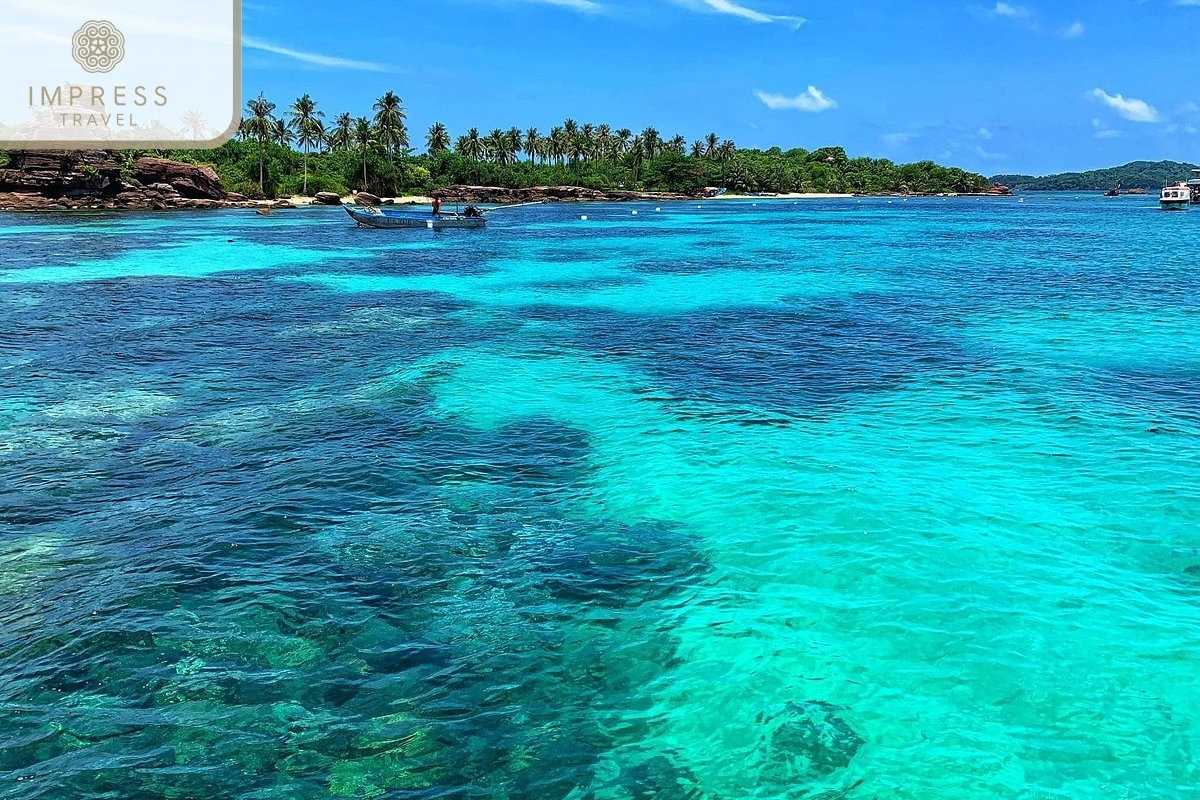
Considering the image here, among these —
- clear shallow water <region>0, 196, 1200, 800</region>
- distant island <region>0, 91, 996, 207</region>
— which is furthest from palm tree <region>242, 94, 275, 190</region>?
clear shallow water <region>0, 196, 1200, 800</region>

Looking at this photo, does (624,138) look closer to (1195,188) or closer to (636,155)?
(636,155)

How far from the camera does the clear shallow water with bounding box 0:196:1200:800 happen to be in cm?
627

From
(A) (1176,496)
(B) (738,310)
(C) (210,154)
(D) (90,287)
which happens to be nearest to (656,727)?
(A) (1176,496)

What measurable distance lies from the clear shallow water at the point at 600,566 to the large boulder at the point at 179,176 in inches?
3339

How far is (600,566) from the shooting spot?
923 centimetres

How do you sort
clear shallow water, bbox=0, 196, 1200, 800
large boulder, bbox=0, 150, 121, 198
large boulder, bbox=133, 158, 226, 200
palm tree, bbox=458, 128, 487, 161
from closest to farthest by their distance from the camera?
clear shallow water, bbox=0, 196, 1200, 800, large boulder, bbox=0, 150, 121, 198, large boulder, bbox=133, 158, 226, 200, palm tree, bbox=458, 128, 487, 161

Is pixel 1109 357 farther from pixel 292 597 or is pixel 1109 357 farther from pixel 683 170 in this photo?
pixel 683 170

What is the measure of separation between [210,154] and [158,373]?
12034cm

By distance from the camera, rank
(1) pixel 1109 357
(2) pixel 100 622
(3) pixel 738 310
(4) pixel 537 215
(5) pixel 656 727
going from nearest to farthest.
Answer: (5) pixel 656 727, (2) pixel 100 622, (1) pixel 1109 357, (3) pixel 738 310, (4) pixel 537 215

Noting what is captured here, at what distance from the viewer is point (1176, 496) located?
36.4 feet

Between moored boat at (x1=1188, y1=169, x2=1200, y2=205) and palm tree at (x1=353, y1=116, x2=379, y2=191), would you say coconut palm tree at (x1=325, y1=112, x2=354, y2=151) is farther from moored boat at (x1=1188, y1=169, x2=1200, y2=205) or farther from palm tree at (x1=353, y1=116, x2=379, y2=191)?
moored boat at (x1=1188, y1=169, x2=1200, y2=205)

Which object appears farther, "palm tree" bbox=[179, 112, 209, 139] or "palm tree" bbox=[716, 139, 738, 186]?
"palm tree" bbox=[716, 139, 738, 186]

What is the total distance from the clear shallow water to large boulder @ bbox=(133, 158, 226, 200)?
278ft

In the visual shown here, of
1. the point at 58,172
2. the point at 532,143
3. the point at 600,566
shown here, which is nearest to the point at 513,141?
the point at 532,143
